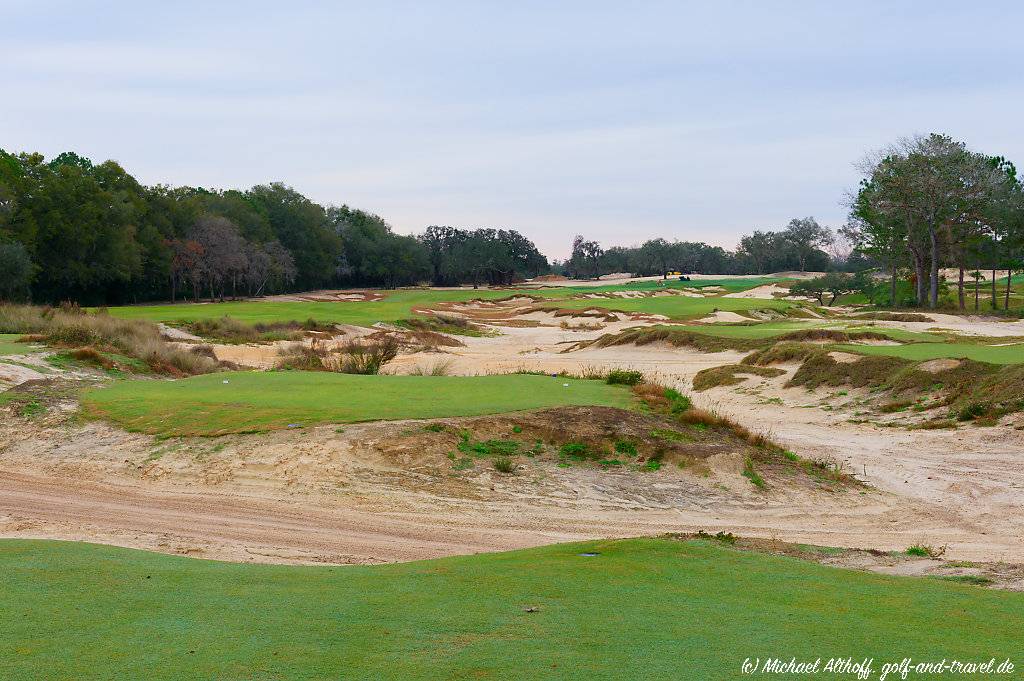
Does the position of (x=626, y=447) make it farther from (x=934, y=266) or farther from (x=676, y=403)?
(x=934, y=266)

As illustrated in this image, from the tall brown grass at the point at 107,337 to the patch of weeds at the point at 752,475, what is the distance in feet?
60.8

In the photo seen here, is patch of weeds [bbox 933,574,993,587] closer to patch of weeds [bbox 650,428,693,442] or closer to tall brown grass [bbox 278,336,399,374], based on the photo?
Result: patch of weeds [bbox 650,428,693,442]

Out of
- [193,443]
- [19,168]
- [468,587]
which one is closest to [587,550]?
[468,587]

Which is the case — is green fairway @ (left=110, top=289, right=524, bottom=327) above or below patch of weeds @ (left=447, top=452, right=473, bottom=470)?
above

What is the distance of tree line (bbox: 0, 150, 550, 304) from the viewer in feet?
208

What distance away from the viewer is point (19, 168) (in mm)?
64188

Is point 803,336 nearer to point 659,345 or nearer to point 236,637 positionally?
point 659,345

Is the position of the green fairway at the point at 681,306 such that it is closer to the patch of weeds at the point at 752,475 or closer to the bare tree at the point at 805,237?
the patch of weeds at the point at 752,475

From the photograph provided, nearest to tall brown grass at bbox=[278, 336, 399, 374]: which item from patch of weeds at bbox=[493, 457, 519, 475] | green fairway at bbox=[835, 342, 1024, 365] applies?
patch of weeds at bbox=[493, 457, 519, 475]

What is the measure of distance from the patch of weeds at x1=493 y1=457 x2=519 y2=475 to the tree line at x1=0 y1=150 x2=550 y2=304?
4938cm

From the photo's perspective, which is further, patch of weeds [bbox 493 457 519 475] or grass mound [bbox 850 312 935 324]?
grass mound [bbox 850 312 935 324]

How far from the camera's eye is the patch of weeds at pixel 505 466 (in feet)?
44.5

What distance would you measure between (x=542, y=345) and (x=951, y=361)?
2862 centimetres

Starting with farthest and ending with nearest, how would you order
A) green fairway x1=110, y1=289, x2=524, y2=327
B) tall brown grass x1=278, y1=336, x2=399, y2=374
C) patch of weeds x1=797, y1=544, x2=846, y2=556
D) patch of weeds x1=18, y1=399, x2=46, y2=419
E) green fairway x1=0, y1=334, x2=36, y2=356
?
green fairway x1=110, y1=289, x2=524, y2=327
tall brown grass x1=278, y1=336, x2=399, y2=374
green fairway x1=0, y1=334, x2=36, y2=356
patch of weeds x1=18, y1=399, x2=46, y2=419
patch of weeds x1=797, y1=544, x2=846, y2=556
